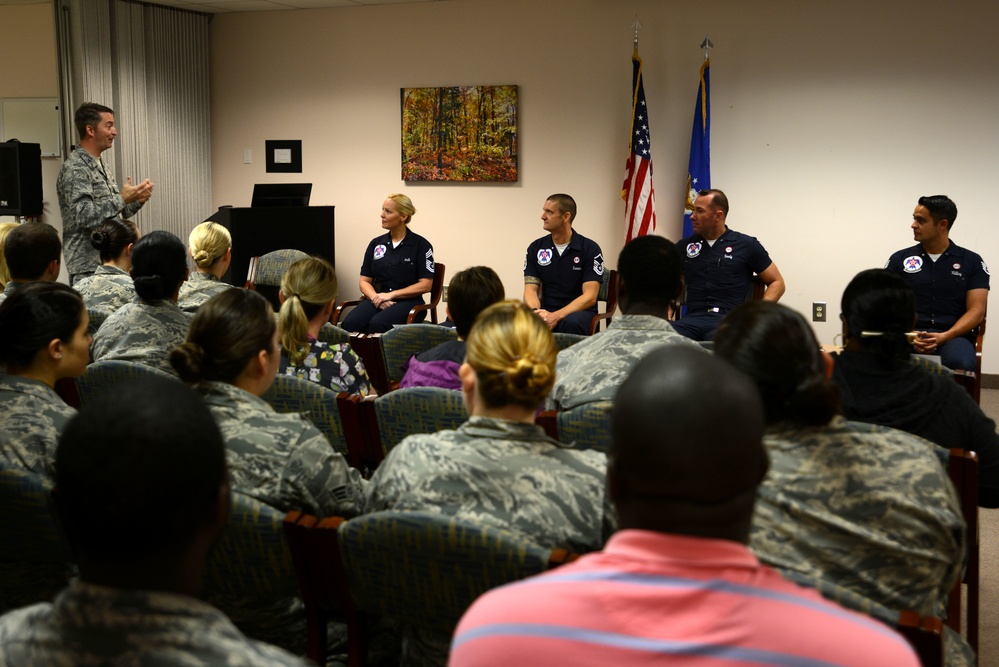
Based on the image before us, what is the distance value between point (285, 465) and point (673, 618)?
1.40 meters

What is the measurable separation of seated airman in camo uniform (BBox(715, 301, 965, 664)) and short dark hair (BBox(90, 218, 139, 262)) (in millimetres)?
3804

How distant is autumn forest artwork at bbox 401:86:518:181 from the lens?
8.44 meters

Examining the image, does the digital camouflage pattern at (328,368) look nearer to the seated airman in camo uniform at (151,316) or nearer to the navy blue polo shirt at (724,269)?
the seated airman in camo uniform at (151,316)

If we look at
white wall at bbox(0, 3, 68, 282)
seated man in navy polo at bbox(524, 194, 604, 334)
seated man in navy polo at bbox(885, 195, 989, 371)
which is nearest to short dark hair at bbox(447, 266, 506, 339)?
seated man in navy polo at bbox(524, 194, 604, 334)

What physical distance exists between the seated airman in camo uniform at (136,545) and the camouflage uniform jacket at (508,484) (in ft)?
2.90

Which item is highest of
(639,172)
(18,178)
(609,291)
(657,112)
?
(657,112)

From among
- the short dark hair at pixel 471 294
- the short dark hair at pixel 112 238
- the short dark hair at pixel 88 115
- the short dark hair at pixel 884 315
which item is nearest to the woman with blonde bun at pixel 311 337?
the short dark hair at pixel 471 294

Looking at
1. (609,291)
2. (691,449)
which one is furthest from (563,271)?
(691,449)

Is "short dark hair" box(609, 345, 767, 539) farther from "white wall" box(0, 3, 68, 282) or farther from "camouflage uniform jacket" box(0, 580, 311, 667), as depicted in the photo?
"white wall" box(0, 3, 68, 282)

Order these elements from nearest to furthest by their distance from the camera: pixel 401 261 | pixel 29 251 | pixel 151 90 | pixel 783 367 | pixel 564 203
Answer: pixel 783 367, pixel 29 251, pixel 564 203, pixel 401 261, pixel 151 90

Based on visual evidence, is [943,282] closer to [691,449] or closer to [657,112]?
[657,112]

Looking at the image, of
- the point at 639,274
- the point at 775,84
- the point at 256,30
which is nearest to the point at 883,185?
the point at 775,84

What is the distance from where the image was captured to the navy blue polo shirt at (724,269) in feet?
19.5

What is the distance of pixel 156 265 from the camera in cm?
369
